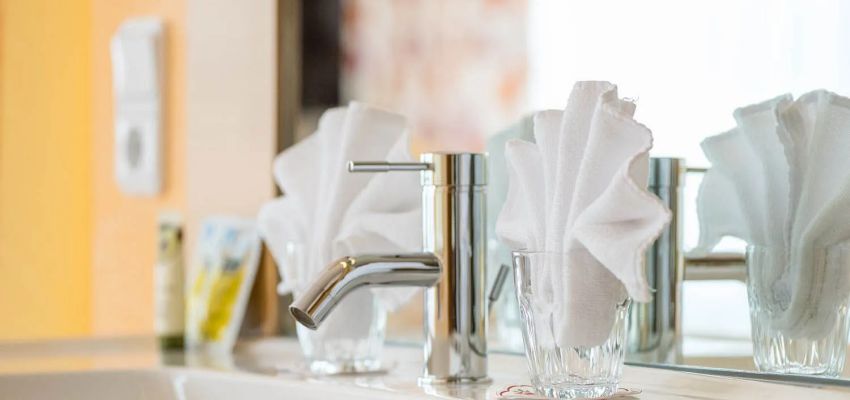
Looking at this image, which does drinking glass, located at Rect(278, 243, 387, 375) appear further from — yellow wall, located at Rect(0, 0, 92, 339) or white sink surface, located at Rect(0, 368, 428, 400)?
yellow wall, located at Rect(0, 0, 92, 339)

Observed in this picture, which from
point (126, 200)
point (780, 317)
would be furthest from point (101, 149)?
point (780, 317)

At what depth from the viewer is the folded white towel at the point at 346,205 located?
3.39ft

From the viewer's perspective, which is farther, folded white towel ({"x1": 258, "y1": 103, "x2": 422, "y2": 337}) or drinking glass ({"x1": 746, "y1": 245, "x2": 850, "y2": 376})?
folded white towel ({"x1": 258, "y1": 103, "x2": 422, "y2": 337})

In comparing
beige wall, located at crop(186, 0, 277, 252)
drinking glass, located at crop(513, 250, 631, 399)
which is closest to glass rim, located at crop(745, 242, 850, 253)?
drinking glass, located at crop(513, 250, 631, 399)

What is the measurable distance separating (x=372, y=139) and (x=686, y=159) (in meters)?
0.29

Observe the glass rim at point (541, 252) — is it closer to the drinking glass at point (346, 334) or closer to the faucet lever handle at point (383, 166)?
the faucet lever handle at point (383, 166)

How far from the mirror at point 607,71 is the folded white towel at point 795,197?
12 mm

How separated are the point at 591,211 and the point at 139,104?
3.85ft

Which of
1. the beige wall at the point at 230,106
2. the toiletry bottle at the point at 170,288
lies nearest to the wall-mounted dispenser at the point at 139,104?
the beige wall at the point at 230,106

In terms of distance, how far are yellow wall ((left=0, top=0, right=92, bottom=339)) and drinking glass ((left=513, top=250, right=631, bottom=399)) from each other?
144 cm

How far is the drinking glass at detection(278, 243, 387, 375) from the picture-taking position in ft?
3.46

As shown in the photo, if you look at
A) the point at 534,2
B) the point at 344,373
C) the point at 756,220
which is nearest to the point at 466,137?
the point at 534,2

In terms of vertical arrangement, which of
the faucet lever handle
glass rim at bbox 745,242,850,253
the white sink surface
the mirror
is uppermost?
the mirror

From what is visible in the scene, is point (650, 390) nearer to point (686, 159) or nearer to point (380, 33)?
point (686, 159)
